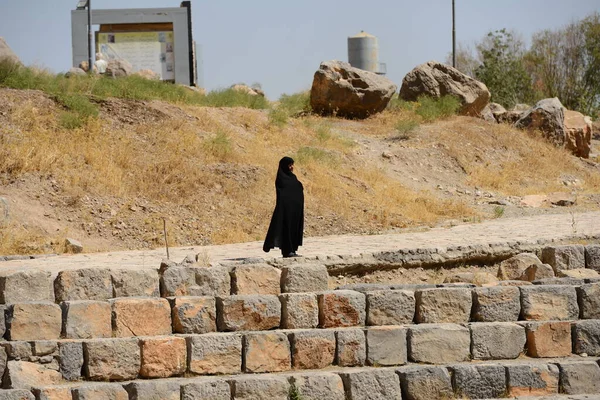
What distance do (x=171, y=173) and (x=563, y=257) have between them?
9.29m

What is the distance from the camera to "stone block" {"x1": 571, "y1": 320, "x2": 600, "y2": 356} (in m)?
11.2

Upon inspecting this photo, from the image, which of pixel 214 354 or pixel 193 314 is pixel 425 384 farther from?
pixel 193 314

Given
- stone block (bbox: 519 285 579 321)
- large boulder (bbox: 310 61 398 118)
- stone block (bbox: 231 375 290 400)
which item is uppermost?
large boulder (bbox: 310 61 398 118)

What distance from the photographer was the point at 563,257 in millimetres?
13805

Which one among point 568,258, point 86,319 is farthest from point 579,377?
point 86,319

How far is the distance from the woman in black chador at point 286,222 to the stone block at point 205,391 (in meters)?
4.26

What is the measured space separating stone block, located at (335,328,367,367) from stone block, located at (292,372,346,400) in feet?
1.79

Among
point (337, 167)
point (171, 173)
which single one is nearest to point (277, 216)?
point (171, 173)

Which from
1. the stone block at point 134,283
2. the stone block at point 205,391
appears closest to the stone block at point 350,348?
the stone block at point 205,391

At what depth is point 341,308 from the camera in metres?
10.9

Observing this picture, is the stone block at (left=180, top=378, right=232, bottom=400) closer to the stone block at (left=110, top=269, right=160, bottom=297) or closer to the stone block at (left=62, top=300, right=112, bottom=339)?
the stone block at (left=62, top=300, right=112, bottom=339)

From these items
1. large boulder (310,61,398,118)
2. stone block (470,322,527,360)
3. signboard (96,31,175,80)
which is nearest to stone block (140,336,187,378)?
stone block (470,322,527,360)

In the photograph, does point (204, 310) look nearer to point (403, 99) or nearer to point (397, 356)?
point (397, 356)

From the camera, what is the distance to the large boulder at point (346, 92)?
100ft
